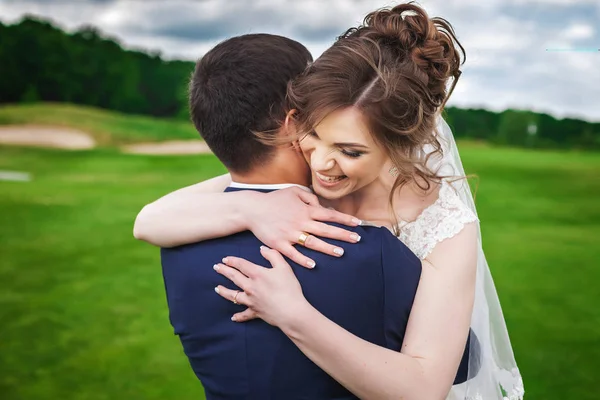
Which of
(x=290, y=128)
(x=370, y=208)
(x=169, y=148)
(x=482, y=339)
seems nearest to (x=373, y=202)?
(x=370, y=208)

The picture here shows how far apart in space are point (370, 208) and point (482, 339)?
766mm

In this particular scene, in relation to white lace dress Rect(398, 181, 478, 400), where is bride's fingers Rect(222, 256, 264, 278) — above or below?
below

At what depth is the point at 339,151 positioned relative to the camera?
186 centimetres

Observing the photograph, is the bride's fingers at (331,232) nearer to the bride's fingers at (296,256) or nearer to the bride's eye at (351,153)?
the bride's fingers at (296,256)

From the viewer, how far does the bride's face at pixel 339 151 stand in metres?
1.82

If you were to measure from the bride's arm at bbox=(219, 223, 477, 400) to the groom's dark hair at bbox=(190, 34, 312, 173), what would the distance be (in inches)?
13.0

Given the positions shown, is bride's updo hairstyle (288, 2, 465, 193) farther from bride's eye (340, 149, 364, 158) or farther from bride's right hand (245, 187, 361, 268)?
bride's right hand (245, 187, 361, 268)

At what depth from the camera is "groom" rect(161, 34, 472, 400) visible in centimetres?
160

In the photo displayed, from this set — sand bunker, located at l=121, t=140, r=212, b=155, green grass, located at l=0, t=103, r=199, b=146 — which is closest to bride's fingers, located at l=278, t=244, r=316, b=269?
sand bunker, located at l=121, t=140, r=212, b=155

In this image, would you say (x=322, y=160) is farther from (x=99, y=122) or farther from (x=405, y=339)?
(x=99, y=122)

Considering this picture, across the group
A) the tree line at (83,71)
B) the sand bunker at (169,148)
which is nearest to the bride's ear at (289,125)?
the sand bunker at (169,148)

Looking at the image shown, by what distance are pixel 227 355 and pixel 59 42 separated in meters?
25.0

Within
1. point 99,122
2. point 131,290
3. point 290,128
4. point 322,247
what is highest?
point 290,128

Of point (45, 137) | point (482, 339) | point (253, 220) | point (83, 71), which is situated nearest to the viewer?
point (253, 220)
